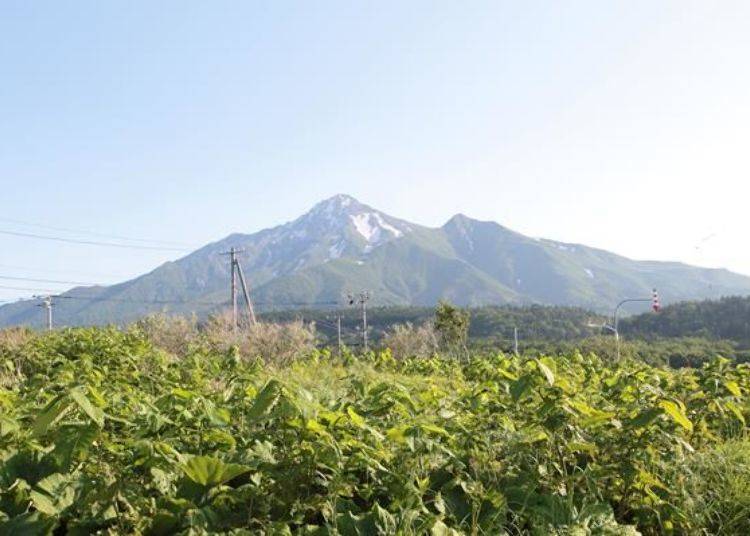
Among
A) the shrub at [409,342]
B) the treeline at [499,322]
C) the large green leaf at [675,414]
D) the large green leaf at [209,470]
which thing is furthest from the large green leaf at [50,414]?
the treeline at [499,322]

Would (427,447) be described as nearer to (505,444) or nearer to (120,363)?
(505,444)

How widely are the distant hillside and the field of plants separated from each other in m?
91.8

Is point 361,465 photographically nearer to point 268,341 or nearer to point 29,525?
point 29,525

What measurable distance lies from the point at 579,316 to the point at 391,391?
470 feet

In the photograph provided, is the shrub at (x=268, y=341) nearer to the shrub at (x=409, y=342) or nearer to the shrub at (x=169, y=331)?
the shrub at (x=169, y=331)

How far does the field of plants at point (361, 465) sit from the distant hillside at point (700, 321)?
91.8 m

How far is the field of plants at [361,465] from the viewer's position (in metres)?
2.51

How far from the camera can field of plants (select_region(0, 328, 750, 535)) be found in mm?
2514

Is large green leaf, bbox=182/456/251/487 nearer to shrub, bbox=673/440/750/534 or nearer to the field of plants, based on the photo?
the field of plants

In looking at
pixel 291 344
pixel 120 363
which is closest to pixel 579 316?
pixel 291 344

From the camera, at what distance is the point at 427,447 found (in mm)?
3115

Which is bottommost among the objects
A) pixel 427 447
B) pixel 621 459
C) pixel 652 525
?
pixel 652 525

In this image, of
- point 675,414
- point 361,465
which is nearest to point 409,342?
point 675,414

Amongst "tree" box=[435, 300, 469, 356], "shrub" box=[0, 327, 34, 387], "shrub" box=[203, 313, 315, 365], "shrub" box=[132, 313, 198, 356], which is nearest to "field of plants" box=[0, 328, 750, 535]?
"shrub" box=[0, 327, 34, 387]
